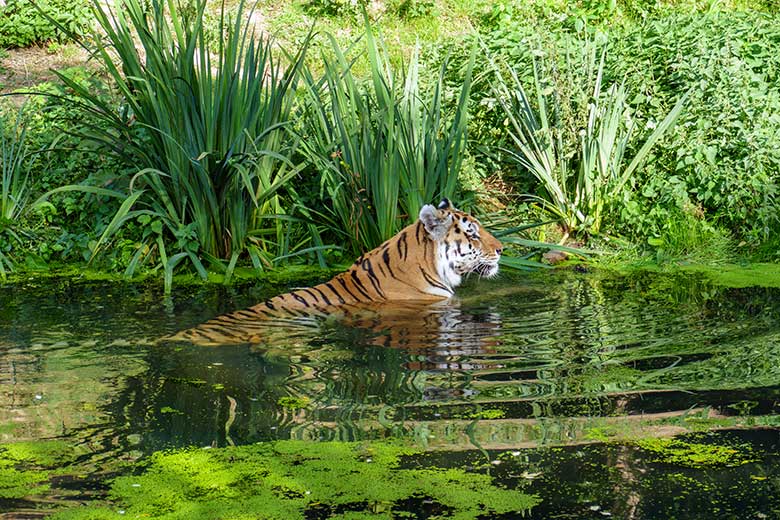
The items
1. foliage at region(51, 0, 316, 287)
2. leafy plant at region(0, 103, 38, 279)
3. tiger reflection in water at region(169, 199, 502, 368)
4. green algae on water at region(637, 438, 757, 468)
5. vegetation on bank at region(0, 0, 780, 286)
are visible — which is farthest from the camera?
leafy plant at region(0, 103, 38, 279)

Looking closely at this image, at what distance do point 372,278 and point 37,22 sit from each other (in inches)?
264

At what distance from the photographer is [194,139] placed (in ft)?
25.7

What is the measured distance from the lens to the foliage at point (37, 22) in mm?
11648

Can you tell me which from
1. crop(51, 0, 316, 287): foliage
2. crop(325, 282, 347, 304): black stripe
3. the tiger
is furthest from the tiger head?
crop(51, 0, 316, 287): foliage

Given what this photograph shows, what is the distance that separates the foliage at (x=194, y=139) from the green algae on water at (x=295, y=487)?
3.60m


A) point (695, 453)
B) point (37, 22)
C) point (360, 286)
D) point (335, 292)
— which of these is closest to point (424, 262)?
point (360, 286)

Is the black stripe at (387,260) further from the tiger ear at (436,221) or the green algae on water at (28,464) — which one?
the green algae on water at (28,464)

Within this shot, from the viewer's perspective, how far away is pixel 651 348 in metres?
5.61

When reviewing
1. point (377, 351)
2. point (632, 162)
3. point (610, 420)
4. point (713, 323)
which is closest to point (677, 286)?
point (713, 323)

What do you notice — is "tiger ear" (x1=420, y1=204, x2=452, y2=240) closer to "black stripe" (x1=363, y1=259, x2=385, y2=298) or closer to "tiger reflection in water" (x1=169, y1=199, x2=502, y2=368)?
"tiger reflection in water" (x1=169, y1=199, x2=502, y2=368)

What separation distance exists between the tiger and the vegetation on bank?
2.98 ft

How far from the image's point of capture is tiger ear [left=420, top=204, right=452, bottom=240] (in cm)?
689

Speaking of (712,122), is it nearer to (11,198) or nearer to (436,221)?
(436,221)

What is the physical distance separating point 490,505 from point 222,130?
4881mm
